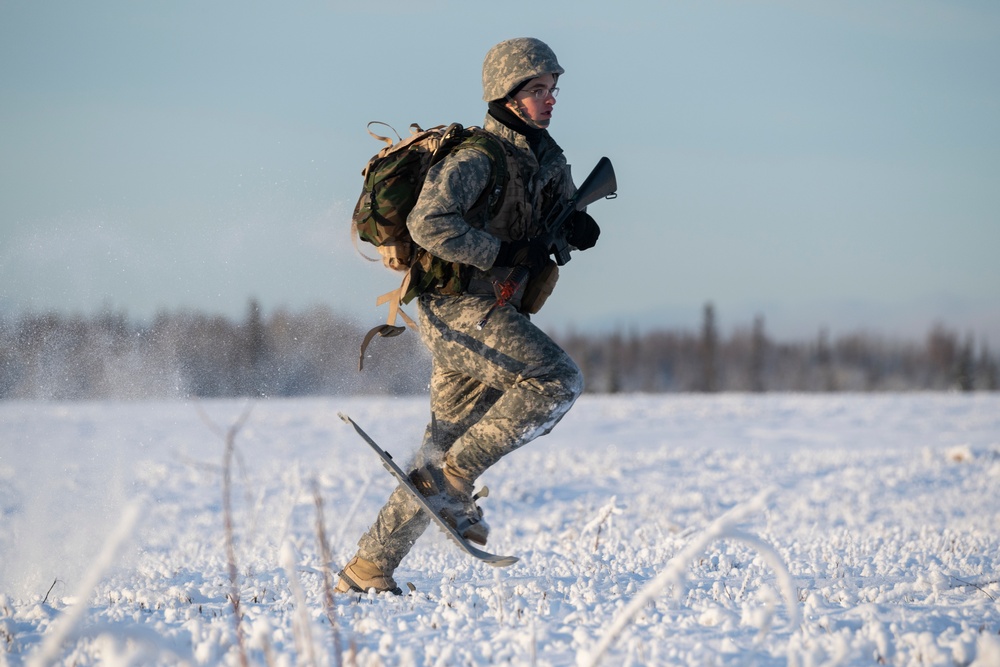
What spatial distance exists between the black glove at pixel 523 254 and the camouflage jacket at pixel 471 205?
0.09 m

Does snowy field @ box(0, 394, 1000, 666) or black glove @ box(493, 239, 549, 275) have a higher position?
black glove @ box(493, 239, 549, 275)

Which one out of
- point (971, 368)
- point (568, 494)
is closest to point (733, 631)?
point (568, 494)

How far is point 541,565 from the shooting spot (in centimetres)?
582

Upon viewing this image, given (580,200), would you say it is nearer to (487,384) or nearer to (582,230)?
(582,230)

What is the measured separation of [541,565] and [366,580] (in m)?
1.27

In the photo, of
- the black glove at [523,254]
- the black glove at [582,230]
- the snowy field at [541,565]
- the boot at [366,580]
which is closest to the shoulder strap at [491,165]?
the black glove at [523,254]

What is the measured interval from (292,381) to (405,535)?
2.94 meters

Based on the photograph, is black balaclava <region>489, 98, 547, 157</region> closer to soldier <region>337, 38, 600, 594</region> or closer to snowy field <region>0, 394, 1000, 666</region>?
soldier <region>337, 38, 600, 594</region>

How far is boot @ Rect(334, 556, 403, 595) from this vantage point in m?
5.01

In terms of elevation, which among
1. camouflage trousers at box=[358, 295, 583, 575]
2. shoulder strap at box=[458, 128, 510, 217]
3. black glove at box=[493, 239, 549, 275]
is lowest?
camouflage trousers at box=[358, 295, 583, 575]

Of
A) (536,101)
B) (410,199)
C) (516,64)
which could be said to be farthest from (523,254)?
(516,64)

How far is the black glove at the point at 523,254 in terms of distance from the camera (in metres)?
4.75

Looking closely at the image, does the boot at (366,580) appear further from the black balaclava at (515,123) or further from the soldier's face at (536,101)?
the soldier's face at (536,101)

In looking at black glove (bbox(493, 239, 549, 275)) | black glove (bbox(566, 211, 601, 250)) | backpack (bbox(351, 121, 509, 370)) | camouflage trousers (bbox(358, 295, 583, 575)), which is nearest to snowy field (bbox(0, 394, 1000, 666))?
camouflage trousers (bbox(358, 295, 583, 575))
